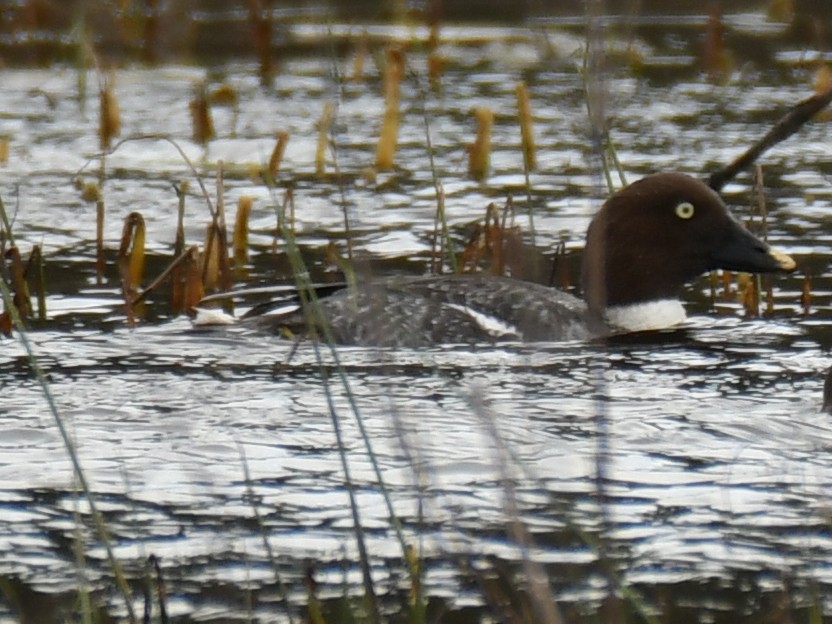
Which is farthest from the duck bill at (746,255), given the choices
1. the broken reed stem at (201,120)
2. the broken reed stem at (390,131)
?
the broken reed stem at (201,120)

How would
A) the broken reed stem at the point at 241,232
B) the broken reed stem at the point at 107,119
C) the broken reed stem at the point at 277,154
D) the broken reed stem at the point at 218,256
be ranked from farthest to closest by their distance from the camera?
the broken reed stem at the point at 107,119
the broken reed stem at the point at 277,154
the broken reed stem at the point at 241,232
the broken reed stem at the point at 218,256

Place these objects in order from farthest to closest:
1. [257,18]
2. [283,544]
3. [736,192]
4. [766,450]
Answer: [257,18]
[736,192]
[766,450]
[283,544]

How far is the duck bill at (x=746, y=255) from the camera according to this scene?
28.4 feet

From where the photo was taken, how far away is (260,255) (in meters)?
10.1

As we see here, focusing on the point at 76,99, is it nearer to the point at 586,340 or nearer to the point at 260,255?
the point at 260,255

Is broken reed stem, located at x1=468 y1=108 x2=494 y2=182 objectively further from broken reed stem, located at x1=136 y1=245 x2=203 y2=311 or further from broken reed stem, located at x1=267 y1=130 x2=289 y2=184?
broken reed stem, located at x1=136 y1=245 x2=203 y2=311

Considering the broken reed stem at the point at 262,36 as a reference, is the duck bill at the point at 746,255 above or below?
below

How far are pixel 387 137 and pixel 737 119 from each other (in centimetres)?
273

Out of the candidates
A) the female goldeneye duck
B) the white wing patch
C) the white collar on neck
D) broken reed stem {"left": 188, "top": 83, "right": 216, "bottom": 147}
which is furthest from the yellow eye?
broken reed stem {"left": 188, "top": 83, "right": 216, "bottom": 147}

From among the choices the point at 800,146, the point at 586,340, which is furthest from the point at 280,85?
the point at 586,340

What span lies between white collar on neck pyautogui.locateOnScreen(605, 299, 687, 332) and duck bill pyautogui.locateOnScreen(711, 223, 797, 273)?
29cm

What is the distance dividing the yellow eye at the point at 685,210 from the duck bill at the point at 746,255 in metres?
0.20

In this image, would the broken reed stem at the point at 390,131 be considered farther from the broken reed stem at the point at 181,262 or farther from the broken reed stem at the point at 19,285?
the broken reed stem at the point at 19,285

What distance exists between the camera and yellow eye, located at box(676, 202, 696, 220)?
8.91 metres
